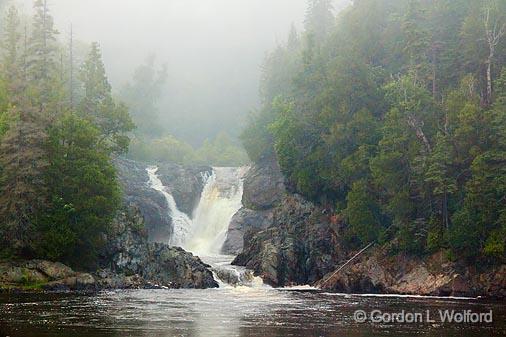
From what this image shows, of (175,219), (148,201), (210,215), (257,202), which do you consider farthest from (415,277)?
(148,201)

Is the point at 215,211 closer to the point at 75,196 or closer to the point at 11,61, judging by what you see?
the point at 11,61

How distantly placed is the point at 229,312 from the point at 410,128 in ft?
98.6

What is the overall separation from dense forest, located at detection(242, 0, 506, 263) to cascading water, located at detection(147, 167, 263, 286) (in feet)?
48.4

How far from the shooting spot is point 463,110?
55.1 meters

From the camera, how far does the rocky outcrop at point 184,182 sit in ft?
309

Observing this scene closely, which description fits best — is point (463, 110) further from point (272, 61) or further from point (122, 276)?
point (272, 61)

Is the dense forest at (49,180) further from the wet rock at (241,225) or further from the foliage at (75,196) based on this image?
the wet rock at (241,225)

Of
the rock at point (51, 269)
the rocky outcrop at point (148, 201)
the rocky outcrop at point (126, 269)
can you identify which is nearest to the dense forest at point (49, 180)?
the rock at point (51, 269)

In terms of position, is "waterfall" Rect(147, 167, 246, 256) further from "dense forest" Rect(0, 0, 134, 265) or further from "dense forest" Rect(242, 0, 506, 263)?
"dense forest" Rect(0, 0, 134, 265)

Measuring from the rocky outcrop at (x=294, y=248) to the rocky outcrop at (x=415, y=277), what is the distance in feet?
9.80

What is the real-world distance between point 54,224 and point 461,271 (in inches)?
1367

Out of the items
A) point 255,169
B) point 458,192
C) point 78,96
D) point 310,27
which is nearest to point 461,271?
point 458,192

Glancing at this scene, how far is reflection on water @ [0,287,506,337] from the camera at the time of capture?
31.2 m

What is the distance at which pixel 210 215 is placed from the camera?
92.7 meters
